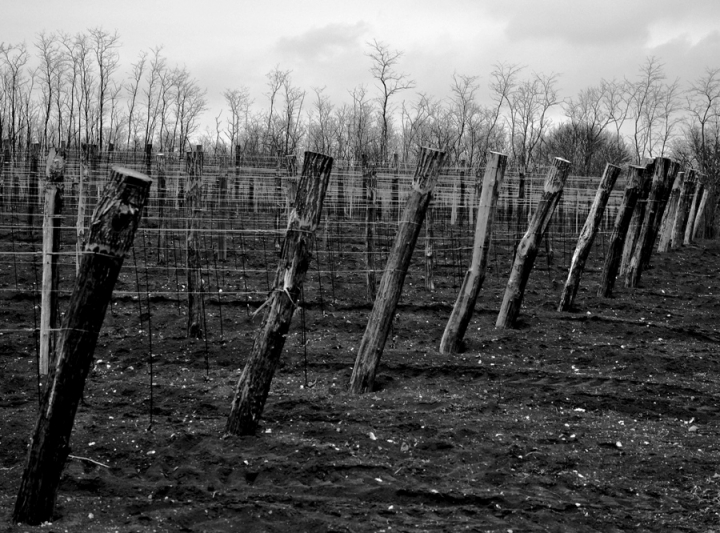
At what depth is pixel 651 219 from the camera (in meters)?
12.8

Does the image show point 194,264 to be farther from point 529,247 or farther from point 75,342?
point 75,342

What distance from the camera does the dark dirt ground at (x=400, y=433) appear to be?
4512 millimetres

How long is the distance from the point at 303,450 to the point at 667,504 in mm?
2336

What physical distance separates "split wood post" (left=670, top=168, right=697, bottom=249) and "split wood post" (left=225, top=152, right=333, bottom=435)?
14346 millimetres

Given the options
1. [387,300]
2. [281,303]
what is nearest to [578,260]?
[387,300]

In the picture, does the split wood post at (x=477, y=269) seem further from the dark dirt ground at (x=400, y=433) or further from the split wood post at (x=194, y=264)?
the split wood post at (x=194, y=264)

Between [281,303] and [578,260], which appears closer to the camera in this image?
[281,303]

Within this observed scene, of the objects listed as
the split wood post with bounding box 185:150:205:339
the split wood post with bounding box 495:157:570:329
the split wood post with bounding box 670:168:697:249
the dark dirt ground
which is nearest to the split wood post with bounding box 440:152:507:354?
the dark dirt ground

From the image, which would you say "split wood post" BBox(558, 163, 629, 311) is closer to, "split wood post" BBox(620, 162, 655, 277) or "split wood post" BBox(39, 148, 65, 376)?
"split wood post" BBox(620, 162, 655, 277)

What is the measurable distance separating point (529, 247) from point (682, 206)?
11.4m

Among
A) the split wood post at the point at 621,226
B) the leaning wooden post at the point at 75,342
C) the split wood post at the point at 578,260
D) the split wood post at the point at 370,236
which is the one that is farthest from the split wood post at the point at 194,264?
the split wood post at the point at 621,226

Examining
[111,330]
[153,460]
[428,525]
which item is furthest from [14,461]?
[111,330]

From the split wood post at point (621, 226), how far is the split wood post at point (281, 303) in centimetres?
684

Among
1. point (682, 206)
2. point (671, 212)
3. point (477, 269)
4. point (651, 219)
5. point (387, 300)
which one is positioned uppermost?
point (682, 206)
